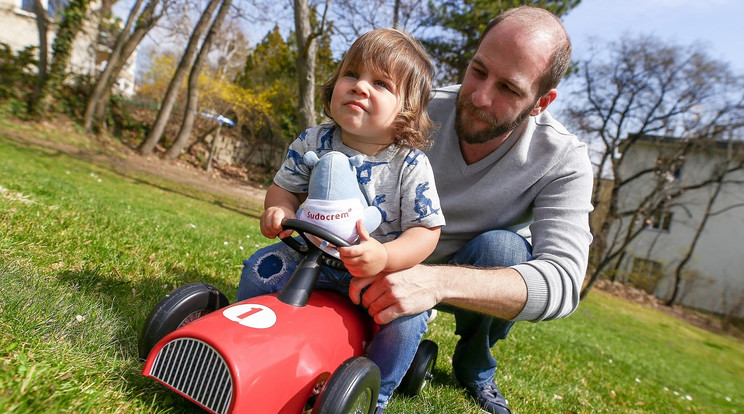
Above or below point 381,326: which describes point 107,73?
above

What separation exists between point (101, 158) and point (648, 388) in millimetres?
13688

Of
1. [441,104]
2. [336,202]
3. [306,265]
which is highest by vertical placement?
[441,104]

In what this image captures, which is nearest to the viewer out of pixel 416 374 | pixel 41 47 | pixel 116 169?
pixel 416 374

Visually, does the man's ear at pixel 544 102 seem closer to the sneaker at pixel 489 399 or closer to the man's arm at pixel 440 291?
the man's arm at pixel 440 291

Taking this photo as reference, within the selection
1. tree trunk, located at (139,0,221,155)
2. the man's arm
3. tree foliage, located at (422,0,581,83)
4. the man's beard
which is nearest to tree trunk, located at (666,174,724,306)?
tree foliage, located at (422,0,581,83)

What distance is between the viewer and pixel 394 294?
183 centimetres

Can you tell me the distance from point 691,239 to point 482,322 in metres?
28.3

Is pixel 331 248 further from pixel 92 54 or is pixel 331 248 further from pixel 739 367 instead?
pixel 92 54

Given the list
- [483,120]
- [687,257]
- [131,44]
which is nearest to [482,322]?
[483,120]

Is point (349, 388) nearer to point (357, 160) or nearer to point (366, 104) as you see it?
point (357, 160)

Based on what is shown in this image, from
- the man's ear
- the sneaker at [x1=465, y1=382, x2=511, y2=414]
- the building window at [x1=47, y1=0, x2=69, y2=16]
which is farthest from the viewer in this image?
the building window at [x1=47, y1=0, x2=69, y2=16]

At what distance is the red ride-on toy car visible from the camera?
144cm

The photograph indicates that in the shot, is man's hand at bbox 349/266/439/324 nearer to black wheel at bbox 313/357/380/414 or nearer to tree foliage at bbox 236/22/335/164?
black wheel at bbox 313/357/380/414

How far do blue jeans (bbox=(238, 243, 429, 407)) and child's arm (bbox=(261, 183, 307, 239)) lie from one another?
0.19 metres
